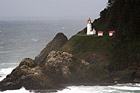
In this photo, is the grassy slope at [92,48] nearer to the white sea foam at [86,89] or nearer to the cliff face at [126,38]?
the cliff face at [126,38]

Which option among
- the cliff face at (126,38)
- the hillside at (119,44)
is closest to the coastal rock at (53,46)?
the hillside at (119,44)

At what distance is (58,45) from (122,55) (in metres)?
24.4

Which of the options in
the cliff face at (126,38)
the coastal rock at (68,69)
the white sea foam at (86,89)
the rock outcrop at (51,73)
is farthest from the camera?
the cliff face at (126,38)

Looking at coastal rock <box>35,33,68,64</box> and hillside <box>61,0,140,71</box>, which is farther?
coastal rock <box>35,33,68,64</box>

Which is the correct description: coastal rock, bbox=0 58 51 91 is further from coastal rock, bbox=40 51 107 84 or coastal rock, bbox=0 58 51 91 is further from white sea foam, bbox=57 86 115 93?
white sea foam, bbox=57 86 115 93

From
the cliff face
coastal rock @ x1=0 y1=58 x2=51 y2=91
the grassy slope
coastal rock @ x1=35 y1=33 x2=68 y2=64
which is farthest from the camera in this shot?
coastal rock @ x1=35 y1=33 x2=68 y2=64

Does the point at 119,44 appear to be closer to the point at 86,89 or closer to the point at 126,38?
the point at 126,38

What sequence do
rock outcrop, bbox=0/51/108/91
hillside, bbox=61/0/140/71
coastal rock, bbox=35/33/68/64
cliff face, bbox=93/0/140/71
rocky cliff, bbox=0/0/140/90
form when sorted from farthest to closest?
coastal rock, bbox=35/33/68/64
hillside, bbox=61/0/140/71
cliff face, bbox=93/0/140/71
rocky cliff, bbox=0/0/140/90
rock outcrop, bbox=0/51/108/91

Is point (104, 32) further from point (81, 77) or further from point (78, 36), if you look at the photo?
point (81, 77)

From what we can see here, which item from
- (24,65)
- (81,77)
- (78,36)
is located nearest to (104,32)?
(78,36)

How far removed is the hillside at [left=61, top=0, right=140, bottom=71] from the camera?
63125 mm

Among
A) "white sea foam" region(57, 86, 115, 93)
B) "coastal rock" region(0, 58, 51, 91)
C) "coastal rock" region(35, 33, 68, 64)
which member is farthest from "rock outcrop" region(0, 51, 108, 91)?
"coastal rock" region(35, 33, 68, 64)

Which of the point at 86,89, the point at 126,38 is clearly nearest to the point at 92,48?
the point at 126,38

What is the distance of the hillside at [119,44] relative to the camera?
6312 cm
